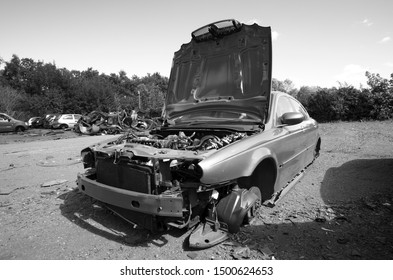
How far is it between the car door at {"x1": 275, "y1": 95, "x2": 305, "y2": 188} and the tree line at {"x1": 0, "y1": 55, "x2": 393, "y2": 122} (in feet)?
19.1

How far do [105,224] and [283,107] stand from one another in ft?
10.1

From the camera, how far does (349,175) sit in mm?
4586

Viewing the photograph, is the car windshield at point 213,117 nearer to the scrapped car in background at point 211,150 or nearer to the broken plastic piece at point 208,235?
the scrapped car in background at point 211,150

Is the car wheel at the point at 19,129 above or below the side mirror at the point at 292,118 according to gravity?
below

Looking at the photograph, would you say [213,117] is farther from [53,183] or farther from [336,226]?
[53,183]

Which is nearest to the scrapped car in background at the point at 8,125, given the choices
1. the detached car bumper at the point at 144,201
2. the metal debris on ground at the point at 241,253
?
the detached car bumper at the point at 144,201

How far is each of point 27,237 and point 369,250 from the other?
362cm

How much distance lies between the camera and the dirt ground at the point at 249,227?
243 centimetres

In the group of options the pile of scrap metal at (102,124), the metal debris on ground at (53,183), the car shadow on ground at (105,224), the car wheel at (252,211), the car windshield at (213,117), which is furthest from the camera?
the pile of scrap metal at (102,124)

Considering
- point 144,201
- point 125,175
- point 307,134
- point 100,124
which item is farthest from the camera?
point 100,124

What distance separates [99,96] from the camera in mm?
33219

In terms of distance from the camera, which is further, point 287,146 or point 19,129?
point 19,129

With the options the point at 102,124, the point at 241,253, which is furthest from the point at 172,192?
the point at 102,124
